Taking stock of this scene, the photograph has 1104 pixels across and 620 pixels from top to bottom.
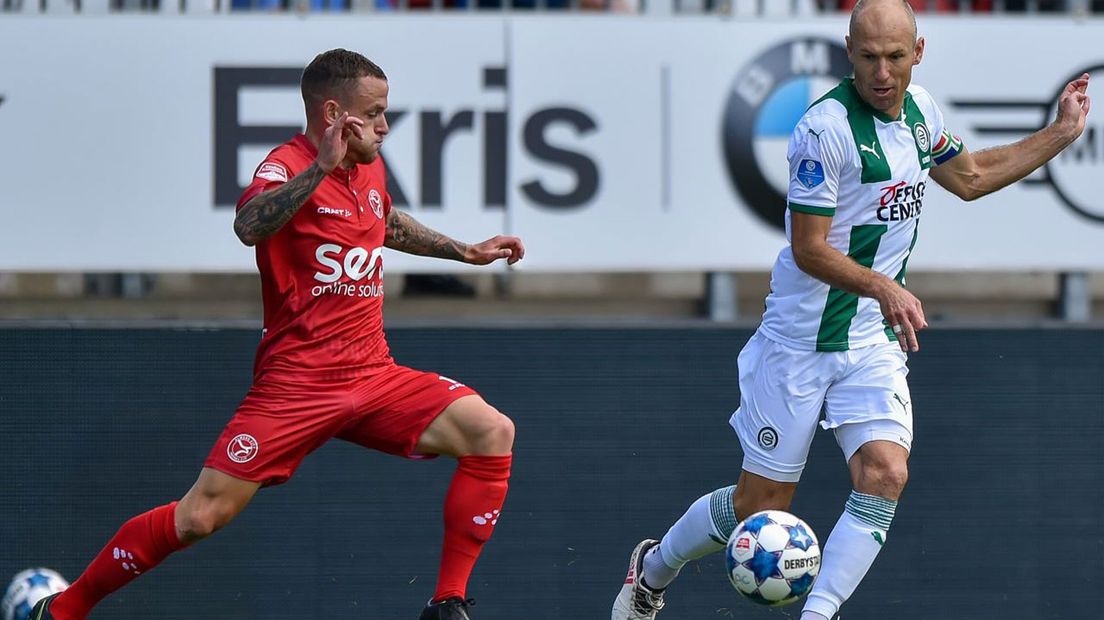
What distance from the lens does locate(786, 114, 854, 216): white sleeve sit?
520cm

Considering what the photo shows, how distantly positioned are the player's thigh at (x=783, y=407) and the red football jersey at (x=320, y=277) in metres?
1.35

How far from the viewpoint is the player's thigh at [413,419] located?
545cm

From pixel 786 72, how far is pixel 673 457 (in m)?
1.72

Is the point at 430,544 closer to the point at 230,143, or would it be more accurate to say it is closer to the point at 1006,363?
the point at 230,143

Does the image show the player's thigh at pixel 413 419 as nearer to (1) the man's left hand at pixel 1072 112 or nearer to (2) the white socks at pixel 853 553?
(2) the white socks at pixel 853 553

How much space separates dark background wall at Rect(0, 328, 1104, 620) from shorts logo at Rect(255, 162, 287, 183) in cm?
152

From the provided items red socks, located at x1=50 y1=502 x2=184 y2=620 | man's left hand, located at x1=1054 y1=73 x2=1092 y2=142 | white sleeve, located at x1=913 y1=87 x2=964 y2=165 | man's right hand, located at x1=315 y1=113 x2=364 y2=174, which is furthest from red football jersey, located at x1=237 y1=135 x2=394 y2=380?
man's left hand, located at x1=1054 y1=73 x2=1092 y2=142

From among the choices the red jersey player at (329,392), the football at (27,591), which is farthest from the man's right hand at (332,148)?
the football at (27,591)

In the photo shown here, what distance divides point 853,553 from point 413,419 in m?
1.53

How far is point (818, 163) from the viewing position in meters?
5.20

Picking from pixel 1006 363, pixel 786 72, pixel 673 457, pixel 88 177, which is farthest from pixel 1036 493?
pixel 88 177

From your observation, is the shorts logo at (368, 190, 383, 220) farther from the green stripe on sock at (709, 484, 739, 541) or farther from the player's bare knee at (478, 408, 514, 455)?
the green stripe on sock at (709, 484, 739, 541)

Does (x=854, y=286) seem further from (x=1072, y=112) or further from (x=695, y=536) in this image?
(x=695, y=536)

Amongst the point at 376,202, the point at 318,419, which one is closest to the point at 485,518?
the point at 318,419
